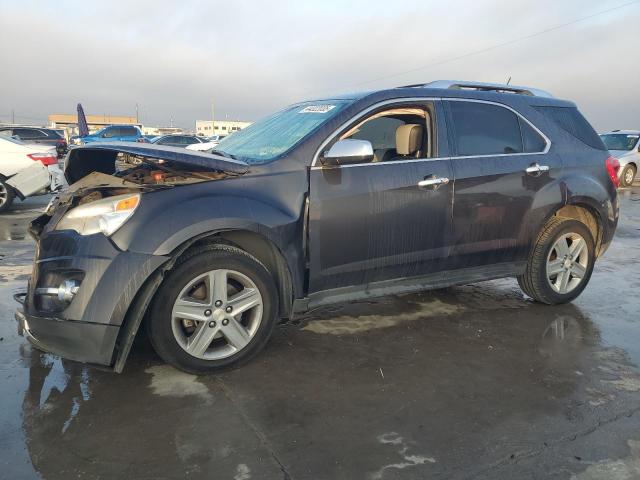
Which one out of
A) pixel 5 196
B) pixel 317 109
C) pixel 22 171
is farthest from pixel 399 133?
pixel 5 196

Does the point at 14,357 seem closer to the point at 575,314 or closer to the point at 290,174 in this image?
the point at 290,174

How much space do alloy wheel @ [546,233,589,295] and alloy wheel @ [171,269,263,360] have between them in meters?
2.76

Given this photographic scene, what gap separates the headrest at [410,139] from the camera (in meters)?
3.92

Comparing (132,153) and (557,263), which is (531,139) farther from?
(132,153)

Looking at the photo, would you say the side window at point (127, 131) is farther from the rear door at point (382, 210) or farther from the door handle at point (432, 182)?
the door handle at point (432, 182)

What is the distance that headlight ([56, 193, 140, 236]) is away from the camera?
285 cm

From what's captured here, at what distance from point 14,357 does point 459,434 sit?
286 centimetres

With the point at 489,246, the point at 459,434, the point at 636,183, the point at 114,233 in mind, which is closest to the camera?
the point at 459,434

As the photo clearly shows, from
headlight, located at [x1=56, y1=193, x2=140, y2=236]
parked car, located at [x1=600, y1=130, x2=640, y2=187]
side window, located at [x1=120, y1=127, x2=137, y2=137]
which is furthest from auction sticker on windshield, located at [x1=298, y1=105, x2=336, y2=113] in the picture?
side window, located at [x1=120, y1=127, x2=137, y2=137]

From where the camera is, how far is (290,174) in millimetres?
3291

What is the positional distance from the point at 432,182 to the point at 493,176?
2.10 ft

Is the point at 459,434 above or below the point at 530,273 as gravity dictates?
below

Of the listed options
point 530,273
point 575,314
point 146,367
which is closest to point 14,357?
point 146,367

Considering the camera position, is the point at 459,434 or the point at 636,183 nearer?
the point at 459,434
